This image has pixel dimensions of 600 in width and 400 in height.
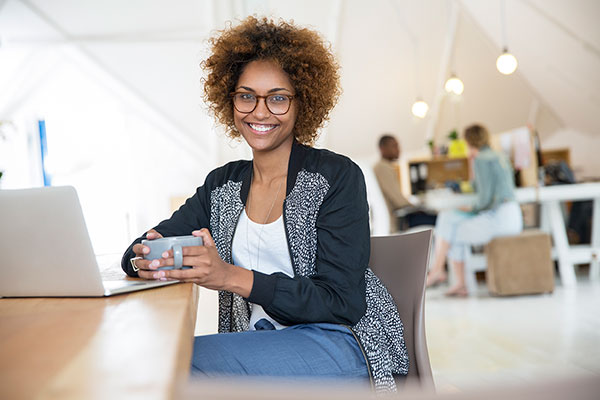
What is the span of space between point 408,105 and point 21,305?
793 cm

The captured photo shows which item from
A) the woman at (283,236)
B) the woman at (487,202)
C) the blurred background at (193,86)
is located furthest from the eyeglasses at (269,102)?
the blurred background at (193,86)

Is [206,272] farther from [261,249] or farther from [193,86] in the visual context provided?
[193,86]

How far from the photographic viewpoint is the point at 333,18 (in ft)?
24.0

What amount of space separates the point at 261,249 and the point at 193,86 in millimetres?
6718

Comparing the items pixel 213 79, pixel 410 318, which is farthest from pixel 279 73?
pixel 410 318

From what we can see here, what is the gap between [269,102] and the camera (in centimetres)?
154

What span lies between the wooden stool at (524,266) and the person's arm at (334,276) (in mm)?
3512

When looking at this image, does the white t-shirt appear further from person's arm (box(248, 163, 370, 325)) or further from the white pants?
the white pants

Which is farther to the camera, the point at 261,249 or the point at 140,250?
the point at 261,249

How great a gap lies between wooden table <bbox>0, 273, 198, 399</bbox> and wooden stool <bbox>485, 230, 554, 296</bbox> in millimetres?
3960

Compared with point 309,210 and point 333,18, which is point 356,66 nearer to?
point 333,18

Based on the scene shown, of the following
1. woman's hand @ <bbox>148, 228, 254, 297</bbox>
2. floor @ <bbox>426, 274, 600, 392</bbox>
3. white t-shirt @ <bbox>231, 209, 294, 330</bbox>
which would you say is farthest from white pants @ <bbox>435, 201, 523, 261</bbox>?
woman's hand @ <bbox>148, 228, 254, 297</bbox>

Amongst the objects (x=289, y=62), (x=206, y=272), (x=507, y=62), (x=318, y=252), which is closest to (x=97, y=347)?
(x=206, y=272)

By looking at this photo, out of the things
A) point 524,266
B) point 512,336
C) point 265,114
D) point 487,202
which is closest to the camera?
point 265,114
